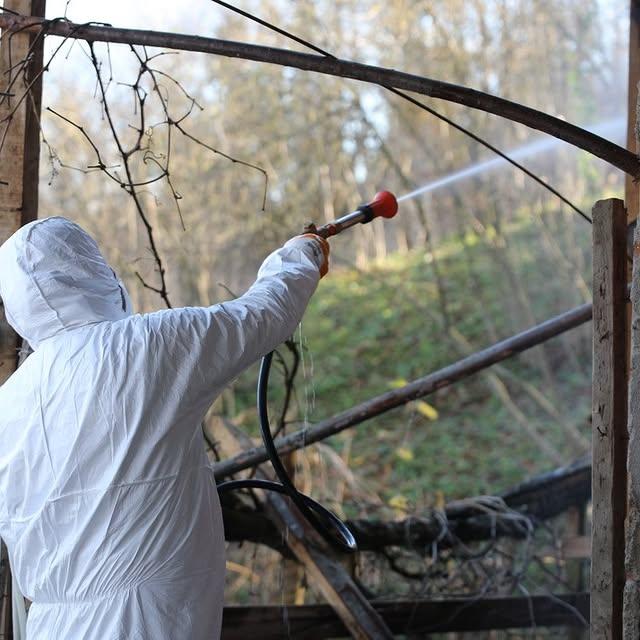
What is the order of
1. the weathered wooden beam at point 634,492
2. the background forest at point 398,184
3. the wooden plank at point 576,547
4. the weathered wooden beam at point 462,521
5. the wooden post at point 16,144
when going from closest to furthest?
the weathered wooden beam at point 634,492 → the wooden post at point 16,144 → the weathered wooden beam at point 462,521 → the wooden plank at point 576,547 → the background forest at point 398,184

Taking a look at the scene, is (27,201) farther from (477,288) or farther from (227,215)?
(477,288)

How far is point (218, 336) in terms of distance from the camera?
1.95 meters

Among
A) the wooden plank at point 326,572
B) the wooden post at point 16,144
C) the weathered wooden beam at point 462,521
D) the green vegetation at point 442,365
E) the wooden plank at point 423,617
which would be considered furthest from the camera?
the green vegetation at point 442,365

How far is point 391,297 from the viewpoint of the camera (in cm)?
1240

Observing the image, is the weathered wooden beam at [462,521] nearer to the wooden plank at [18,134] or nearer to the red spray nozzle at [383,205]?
the wooden plank at [18,134]

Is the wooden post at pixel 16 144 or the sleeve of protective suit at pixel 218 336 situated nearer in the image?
the sleeve of protective suit at pixel 218 336

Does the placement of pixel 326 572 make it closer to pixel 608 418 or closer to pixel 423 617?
pixel 423 617

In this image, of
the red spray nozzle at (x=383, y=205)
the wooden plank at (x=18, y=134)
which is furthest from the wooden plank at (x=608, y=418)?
the wooden plank at (x=18, y=134)

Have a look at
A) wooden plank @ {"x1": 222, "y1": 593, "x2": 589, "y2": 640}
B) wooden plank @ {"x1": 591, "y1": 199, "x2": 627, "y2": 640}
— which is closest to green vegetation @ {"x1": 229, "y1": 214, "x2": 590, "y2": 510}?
wooden plank @ {"x1": 222, "y1": 593, "x2": 589, "y2": 640}

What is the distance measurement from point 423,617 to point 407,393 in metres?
1.19

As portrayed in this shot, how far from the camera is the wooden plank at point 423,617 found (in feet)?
12.1

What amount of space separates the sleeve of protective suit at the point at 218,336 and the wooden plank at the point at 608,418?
774 millimetres

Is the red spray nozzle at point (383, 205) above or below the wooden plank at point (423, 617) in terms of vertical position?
above

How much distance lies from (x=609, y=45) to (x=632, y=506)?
10.7 metres
